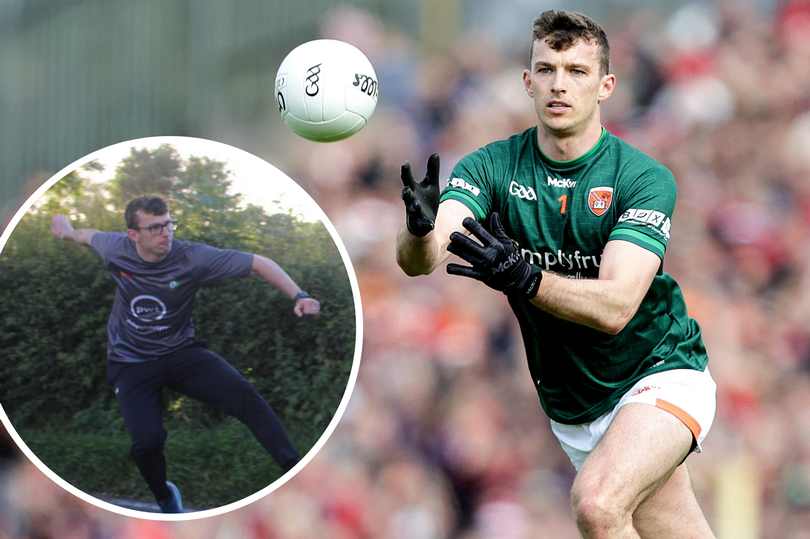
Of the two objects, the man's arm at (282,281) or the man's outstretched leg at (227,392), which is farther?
the man's arm at (282,281)

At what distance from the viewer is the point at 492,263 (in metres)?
2.52

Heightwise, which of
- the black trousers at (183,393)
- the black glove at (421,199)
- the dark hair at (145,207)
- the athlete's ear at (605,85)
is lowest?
the black trousers at (183,393)

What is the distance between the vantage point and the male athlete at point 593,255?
2805 mm

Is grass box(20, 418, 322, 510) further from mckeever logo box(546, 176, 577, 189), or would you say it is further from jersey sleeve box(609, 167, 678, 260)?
jersey sleeve box(609, 167, 678, 260)

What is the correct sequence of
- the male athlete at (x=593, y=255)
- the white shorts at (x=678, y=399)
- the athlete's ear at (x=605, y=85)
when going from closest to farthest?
the male athlete at (x=593, y=255)
the white shorts at (x=678, y=399)
the athlete's ear at (x=605, y=85)

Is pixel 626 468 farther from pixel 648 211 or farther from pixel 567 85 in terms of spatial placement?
pixel 567 85

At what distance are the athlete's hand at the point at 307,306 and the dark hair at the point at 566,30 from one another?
3.18 meters

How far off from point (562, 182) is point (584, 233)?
0.75ft

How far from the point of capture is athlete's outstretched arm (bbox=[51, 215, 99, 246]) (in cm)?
591

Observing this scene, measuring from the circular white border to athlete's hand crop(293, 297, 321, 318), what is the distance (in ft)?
1.07

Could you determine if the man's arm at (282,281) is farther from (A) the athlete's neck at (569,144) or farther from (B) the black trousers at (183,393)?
(A) the athlete's neck at (569,144)

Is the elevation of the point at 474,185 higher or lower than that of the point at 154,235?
lower

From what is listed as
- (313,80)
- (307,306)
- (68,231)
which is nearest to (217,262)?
(307,306)

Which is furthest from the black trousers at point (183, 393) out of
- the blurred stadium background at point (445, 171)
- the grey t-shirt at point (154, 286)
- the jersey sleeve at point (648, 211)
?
the jersey sleeve at point (648, 211)
